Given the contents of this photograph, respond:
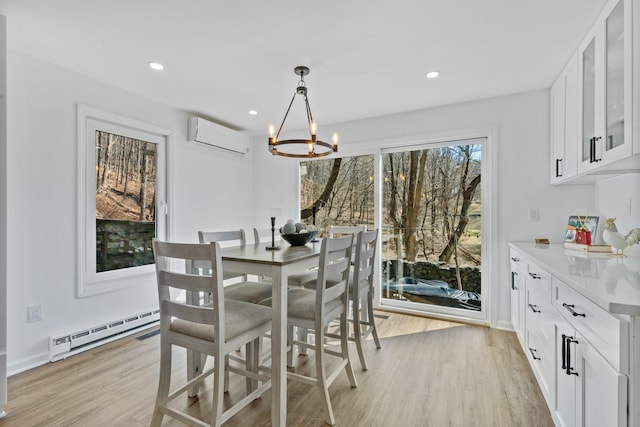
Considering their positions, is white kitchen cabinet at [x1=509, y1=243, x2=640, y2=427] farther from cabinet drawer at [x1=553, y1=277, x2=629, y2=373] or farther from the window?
the window

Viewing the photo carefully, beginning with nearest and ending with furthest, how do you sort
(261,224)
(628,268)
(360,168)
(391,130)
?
1. (628,268)
2. (391,130)
3. (360,168)
4. (261,224)

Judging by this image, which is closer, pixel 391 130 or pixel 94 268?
pixel 94 268

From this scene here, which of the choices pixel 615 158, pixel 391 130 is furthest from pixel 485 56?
pixel 391 130

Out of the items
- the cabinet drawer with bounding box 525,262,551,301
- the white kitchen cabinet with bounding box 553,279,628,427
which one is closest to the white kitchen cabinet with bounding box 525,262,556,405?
the cabinet drawer with bounding box 525,262,551,301

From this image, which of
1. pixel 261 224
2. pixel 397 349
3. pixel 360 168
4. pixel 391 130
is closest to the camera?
pixel 397 349

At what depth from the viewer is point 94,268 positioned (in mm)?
2785

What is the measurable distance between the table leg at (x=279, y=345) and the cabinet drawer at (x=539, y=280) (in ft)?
4.71

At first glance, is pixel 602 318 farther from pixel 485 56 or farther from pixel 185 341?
pixel 485 56

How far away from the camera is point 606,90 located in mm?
1750

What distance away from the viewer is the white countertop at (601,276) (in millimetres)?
946

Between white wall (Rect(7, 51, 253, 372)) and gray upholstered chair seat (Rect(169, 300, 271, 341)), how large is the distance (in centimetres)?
159

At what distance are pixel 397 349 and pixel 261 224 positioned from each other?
266 centimetres

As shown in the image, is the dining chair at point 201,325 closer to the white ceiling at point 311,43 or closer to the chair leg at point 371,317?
the chair leg at point 371,317

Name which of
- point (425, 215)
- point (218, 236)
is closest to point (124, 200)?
point (218, 236)
